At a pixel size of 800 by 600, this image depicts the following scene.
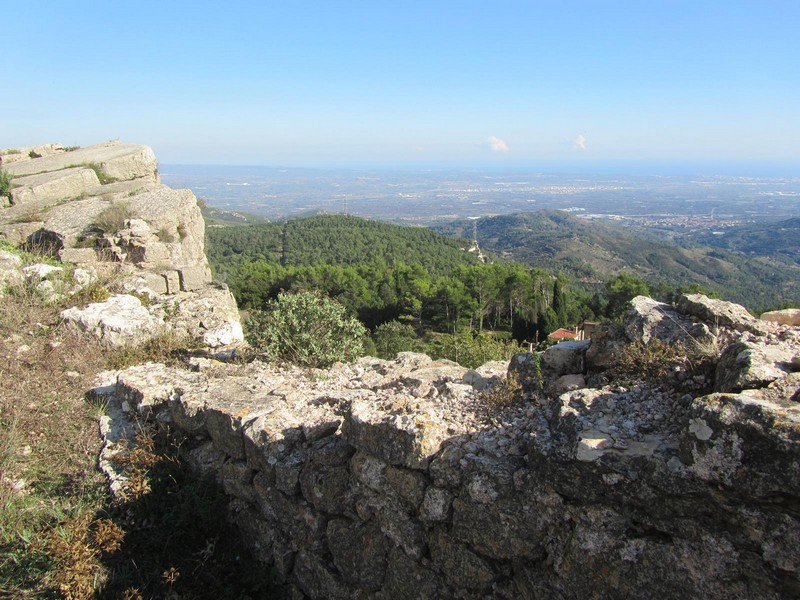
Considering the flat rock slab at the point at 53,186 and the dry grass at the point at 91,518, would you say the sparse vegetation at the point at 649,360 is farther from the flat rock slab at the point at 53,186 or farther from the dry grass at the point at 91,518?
the flat rock slab at the point at 53,186

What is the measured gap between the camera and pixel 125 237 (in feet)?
30.1

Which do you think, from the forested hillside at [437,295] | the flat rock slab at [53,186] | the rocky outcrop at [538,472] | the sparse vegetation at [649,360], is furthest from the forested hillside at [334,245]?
the sparse vegetation at [649,360]

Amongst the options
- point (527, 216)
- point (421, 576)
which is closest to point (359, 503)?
point (421, 576)

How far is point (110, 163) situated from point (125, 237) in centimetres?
487

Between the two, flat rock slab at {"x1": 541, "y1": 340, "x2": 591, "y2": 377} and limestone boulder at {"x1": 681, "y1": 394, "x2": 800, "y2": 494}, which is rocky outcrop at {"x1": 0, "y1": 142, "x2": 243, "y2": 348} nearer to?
flat rock slab at {"x1": 541, "y1": 340, "x2": 591, "y2": 377}

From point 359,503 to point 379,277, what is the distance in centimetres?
4393

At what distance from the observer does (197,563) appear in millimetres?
3830

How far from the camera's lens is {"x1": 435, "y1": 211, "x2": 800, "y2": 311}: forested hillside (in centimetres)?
10138

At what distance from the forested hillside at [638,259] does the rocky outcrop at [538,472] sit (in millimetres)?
94657

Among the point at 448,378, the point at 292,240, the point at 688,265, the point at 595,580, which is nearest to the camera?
the point at 595,580

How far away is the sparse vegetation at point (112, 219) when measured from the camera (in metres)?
9.43

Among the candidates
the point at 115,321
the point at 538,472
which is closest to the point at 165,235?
the point at 115,321

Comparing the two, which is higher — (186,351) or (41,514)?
(186,351)

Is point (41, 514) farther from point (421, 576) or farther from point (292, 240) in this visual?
point (292, 240)
